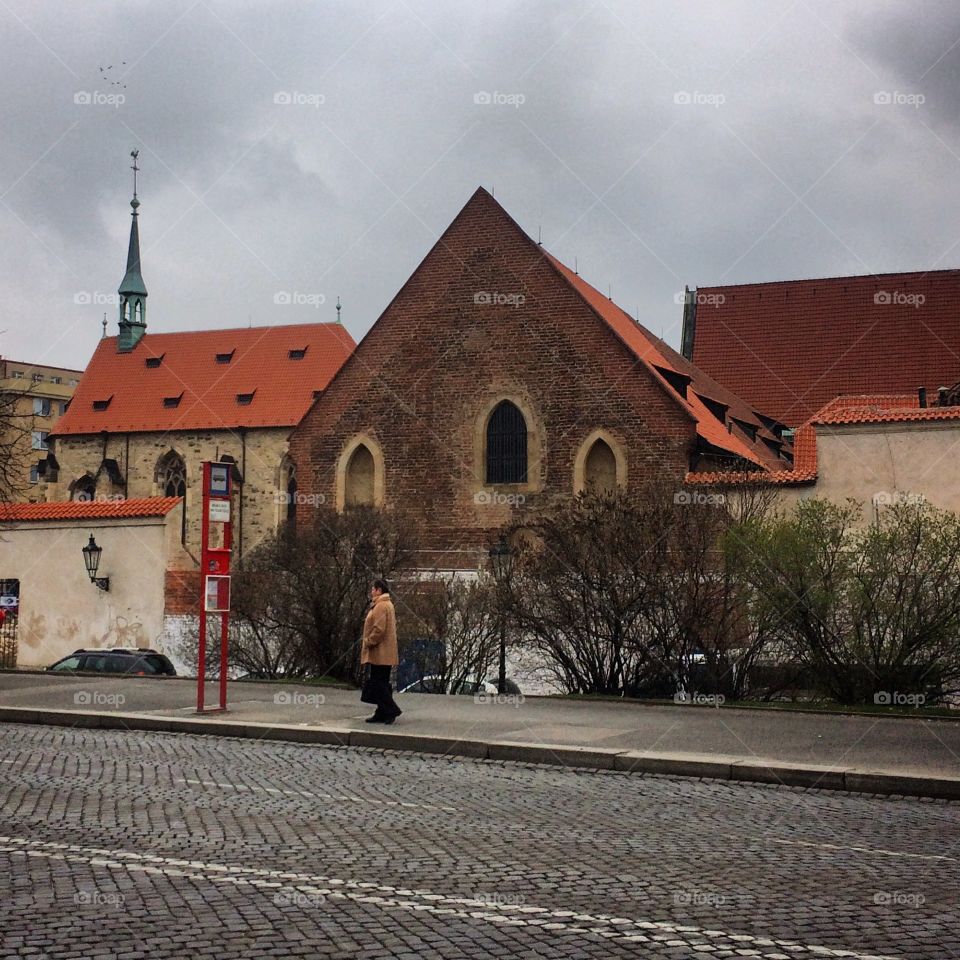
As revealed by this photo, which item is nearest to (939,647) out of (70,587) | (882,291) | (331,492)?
(70,587)

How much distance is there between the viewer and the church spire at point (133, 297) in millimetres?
73000

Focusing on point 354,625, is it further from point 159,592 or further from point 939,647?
point 939,647

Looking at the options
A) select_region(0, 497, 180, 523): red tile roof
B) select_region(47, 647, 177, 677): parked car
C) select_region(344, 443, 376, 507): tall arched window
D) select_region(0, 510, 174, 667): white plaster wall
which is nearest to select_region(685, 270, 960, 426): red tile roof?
select_region(344, 443, 376, 507): tall arched window

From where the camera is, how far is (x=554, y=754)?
13.2 metres

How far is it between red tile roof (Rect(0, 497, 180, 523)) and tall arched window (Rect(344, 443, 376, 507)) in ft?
43.4

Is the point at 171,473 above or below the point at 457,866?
above

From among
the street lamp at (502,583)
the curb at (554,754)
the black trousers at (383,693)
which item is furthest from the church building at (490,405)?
the curb at (554,754)

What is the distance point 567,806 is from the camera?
1034cm

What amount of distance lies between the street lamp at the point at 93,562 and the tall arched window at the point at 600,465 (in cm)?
1534

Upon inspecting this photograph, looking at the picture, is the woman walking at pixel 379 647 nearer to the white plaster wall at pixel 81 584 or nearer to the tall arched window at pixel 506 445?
Result: the white plaster wall at pixel 81 584

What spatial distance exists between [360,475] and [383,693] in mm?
26830

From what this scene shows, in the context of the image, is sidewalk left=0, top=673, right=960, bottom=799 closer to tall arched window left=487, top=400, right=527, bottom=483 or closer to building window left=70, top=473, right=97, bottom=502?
tall arched window left=487, top=400, right=527, bottom=483

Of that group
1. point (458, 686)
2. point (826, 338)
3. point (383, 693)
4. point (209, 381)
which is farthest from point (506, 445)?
point (209, 381)

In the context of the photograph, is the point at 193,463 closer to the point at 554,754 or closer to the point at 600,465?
the point at 600,465
